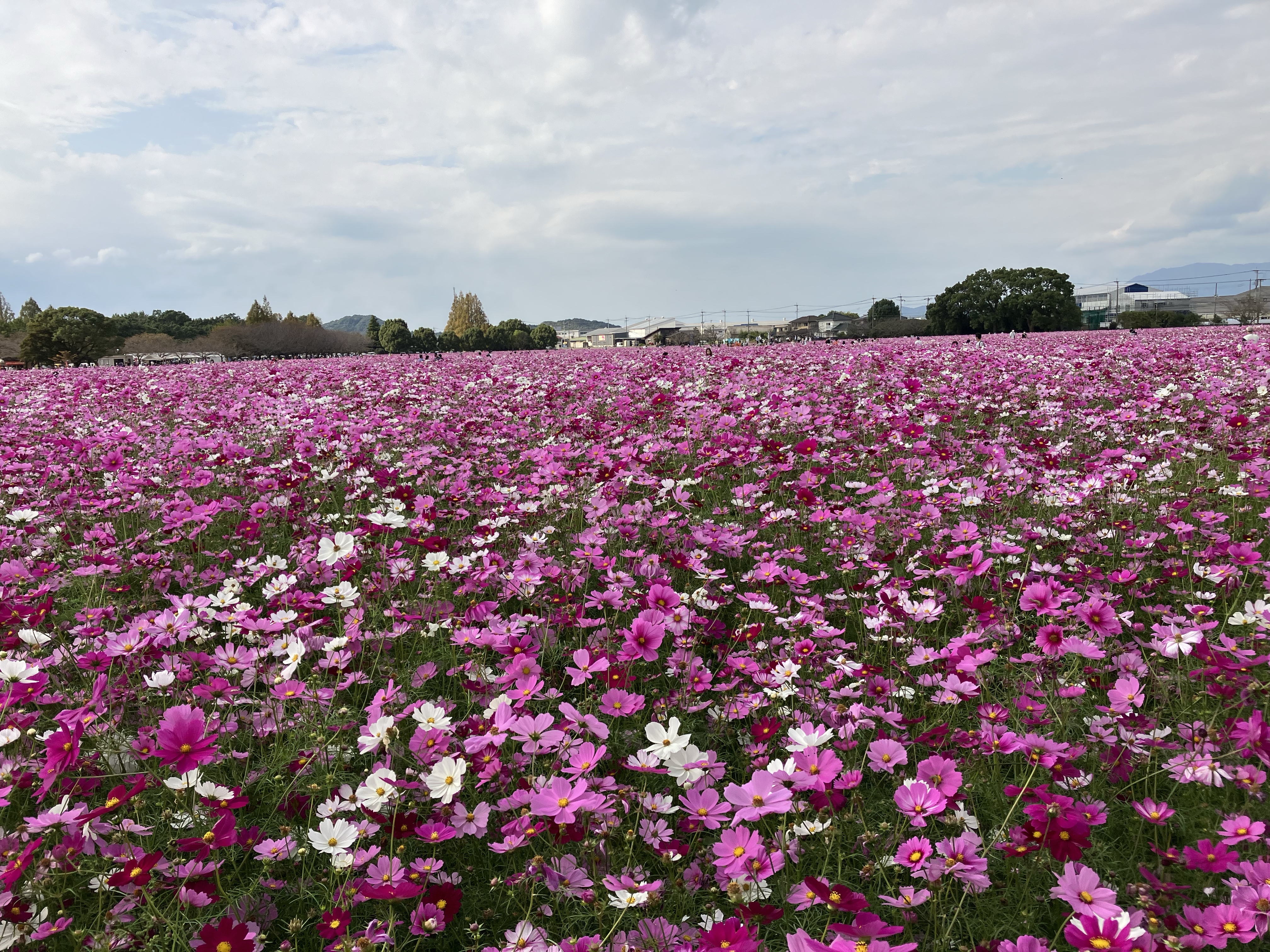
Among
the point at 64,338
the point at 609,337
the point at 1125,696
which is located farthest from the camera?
the point at 609,337

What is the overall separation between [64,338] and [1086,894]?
45536 mm

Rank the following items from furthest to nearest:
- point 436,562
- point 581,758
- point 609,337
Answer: point 609,337, point 436,562, point 581,758

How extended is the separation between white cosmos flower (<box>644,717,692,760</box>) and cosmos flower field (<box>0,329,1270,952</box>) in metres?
0.01

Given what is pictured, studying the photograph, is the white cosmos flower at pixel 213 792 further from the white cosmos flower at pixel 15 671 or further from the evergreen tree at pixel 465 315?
the evergreen tree at pixel 465 315

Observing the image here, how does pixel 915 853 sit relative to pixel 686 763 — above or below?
below

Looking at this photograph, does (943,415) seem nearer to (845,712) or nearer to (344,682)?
(845,712)

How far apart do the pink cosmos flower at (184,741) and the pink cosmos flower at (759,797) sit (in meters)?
1.03

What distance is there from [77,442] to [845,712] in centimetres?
560

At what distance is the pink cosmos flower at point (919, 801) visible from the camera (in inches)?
52.4

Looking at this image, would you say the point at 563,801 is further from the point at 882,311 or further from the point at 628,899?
the point at 882,311

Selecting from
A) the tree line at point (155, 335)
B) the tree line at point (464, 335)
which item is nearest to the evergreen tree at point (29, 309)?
the tree line at point (155, 335)

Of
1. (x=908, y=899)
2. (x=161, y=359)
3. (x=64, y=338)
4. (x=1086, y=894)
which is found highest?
(x=64, y=338)

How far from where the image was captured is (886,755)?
175 cm

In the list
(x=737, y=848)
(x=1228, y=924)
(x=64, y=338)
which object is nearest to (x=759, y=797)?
(x=737, y=848)
